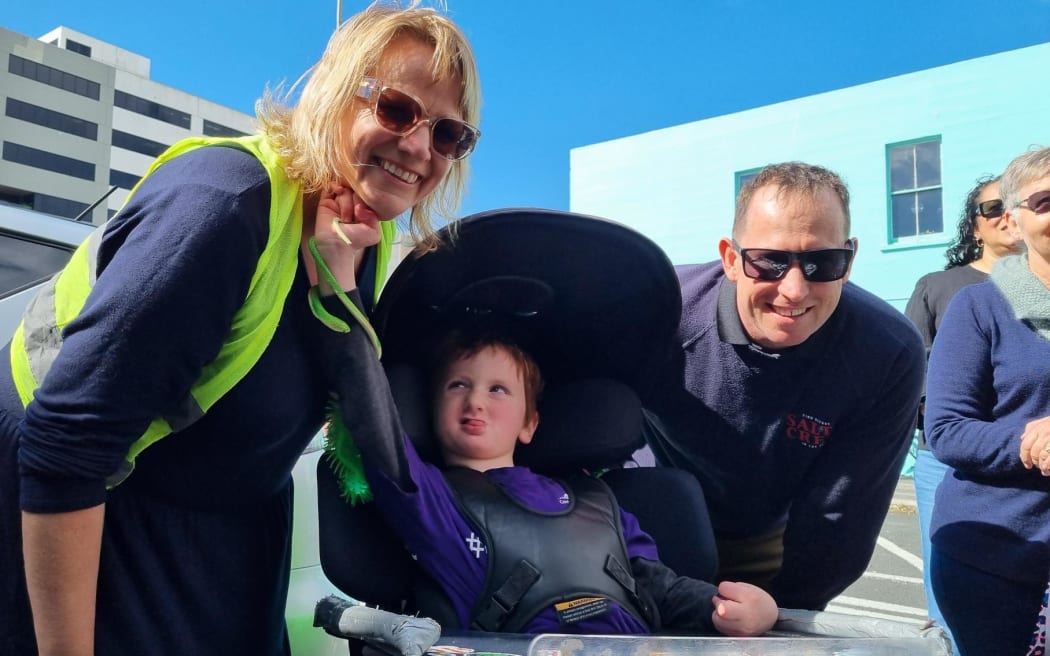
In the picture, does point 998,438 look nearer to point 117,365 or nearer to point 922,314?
point 922,314

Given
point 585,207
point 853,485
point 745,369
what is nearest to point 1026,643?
point 853,485

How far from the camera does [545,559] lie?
71.7 inches

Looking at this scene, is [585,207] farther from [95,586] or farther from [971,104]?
[95,586]

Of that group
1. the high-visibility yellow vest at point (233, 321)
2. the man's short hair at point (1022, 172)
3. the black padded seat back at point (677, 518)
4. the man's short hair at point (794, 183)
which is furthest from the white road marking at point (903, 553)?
the high-visibility yellow vest at point (233, 321)

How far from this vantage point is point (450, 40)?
1529mm

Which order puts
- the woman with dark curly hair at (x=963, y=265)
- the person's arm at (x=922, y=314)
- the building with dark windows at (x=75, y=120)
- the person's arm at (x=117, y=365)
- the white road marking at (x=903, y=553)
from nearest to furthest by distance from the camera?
the person's arm at (x=117, y=365) → the woman with dark curly hair at (x=963, y=265) → the person's arm at (x=922, y=314) → the white road marking at (x=903, y=553) → the building with dark windows at (x=75, y=120)

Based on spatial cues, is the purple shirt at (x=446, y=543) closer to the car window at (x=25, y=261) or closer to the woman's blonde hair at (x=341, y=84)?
the woman's blonde hair at (x=341, y=84)

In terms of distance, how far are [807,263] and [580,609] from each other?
96 centimetres

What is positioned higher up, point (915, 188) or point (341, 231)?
point (915, 188)

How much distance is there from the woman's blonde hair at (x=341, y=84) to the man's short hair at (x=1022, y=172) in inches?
62.1

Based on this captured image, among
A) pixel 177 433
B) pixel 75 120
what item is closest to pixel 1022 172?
pixel 177 433

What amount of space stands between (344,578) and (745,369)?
3.62ft

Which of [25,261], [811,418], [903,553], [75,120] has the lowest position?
[903,553]

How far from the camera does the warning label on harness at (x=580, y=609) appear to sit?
173 centimetres
